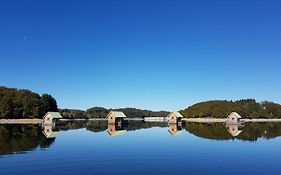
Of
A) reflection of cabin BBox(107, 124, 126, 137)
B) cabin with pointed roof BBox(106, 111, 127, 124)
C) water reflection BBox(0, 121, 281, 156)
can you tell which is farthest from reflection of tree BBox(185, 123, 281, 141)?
cabin with pointed roof BBox(106, 111, 127, 124)

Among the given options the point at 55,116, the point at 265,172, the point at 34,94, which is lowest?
the point at 265,172

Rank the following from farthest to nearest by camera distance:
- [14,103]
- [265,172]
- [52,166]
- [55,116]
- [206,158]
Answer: [14,103]
[55,116]
[206,158]
[52,166]
[265,172]

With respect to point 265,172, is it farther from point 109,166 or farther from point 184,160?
point 109,166

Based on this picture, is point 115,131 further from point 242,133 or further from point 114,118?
point 114,118

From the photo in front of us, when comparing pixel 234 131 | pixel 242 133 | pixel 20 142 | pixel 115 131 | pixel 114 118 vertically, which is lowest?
pixel 20 142

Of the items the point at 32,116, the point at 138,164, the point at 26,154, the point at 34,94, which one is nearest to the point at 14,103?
the point at 32,116

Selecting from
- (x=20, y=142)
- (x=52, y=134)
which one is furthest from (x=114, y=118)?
(x=20, y=142)

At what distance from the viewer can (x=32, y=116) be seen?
525 ft

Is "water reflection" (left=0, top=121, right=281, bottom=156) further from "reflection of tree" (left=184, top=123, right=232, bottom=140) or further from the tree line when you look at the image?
the tree line

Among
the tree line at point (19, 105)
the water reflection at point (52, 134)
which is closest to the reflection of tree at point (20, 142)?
the water reflection at point (52, 134)

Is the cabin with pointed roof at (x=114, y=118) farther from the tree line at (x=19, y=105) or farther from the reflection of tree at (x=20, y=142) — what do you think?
the reflection of tree at (x=20, y=142)

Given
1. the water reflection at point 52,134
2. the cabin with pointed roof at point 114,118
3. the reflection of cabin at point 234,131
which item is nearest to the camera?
the water reflection at point 52,134

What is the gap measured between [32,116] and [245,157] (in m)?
131

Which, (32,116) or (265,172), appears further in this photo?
(32,116)
